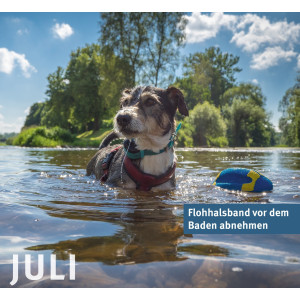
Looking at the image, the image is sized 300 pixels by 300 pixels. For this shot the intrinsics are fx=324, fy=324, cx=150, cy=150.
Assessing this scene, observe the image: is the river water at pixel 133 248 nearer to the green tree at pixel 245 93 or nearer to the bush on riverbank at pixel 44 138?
the bush on riverbank at pixel 44 138

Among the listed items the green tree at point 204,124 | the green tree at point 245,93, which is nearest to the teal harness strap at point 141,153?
the green tree at point 204,124

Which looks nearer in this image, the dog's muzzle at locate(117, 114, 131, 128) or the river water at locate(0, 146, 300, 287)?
the river water at locate(0, 146, 300, 287)

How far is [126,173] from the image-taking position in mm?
6273

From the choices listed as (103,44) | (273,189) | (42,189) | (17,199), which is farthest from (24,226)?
(103,44)

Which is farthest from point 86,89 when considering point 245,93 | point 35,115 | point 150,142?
point 35,115

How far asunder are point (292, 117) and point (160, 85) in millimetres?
21061

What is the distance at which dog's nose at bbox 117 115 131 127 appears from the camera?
17.1ft

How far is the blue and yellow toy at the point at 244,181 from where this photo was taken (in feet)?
19.9

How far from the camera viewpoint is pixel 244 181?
618 cm

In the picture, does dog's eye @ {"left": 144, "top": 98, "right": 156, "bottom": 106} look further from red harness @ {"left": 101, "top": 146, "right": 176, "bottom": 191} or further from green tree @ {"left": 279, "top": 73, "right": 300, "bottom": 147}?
green tree @ {"left": 279, "top": 73, "right": 300, "bottom": 147}

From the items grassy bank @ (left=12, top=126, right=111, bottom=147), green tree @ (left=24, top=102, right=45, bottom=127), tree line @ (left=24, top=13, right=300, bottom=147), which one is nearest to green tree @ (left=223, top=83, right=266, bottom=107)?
tree line @ (left=24, top=13, right=300, bottom=147)

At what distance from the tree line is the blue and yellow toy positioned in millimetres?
30504

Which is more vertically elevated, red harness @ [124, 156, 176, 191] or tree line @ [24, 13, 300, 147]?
tree line @ [24, 13, 300, 147]

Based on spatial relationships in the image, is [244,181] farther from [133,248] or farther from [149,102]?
[133,248]
